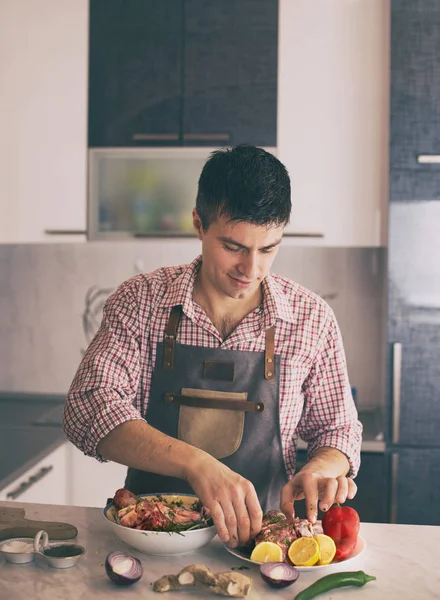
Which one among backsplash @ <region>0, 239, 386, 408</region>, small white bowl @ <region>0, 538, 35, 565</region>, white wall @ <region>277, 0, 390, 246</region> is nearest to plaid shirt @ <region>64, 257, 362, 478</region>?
small white bowl @ <region>0, 538, 35, 565</region>

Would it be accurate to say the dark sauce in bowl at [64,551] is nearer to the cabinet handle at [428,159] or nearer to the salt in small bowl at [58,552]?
the salt in small bowl at [58,552]

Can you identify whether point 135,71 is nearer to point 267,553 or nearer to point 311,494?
point 311,494

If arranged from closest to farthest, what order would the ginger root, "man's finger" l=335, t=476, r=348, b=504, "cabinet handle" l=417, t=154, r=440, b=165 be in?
the ginger root → "man's finger" l=335, t=476, r=348, b=504 → "cabinet handle" l=417, t=154, r=440, b=165

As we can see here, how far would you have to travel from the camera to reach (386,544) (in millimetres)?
1526

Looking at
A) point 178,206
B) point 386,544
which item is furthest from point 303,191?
point 386,544

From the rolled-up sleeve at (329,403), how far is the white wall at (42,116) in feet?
4.99

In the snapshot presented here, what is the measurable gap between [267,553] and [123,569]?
26 cm

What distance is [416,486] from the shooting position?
9.46 feet

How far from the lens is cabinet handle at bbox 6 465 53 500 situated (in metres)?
2.57

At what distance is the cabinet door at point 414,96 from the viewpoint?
112 inches

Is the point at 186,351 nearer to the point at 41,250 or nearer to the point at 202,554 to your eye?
the point at 202,554

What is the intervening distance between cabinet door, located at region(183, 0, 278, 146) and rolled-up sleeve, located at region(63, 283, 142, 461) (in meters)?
1.30

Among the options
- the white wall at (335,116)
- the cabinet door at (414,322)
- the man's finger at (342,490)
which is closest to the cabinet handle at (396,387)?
the cabinet door at (414,322)

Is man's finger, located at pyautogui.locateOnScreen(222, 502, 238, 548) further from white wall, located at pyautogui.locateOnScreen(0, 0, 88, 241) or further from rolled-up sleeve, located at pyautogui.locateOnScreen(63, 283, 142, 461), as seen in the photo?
white wall, located at pyautogui.locateOnScreen(0, 0, 88, 241)
